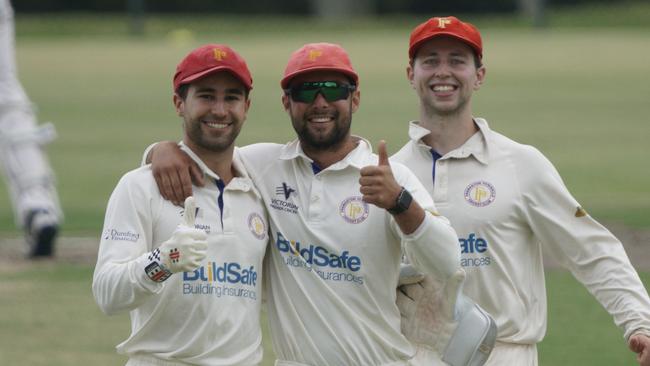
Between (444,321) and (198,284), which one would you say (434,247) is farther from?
(198,284)

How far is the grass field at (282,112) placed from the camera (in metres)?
9.68

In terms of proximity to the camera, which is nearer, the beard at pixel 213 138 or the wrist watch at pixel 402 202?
the wrist watch at pixel 402 202

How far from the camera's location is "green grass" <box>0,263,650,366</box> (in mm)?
8711

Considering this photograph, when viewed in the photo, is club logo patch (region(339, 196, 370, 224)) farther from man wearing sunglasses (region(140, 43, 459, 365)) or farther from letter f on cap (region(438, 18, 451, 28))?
letter f on cap (region(438, 18, 451, 28))

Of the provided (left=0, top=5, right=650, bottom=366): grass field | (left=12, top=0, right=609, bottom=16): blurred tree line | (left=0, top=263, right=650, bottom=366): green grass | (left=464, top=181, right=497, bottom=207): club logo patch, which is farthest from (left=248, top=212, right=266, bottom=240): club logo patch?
(left=12, top=0, right=609, bottom=16): blurred tree line

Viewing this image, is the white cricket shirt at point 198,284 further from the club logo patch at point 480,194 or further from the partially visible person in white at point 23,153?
the partially visible person in white at point 23,153

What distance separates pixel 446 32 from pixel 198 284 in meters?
1.44

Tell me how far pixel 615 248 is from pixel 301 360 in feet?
4.57

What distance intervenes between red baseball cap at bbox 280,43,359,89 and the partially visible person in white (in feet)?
20.9

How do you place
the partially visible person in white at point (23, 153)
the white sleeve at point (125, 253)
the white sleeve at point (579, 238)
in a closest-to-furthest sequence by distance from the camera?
1. the white sleeve at point (125, 253)
2. the white sleeve at point (579, 238)
3. the partially visible person in white at point (23, 153)

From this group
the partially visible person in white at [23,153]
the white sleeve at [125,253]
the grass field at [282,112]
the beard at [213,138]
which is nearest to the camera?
the white sleeve at [125,253]

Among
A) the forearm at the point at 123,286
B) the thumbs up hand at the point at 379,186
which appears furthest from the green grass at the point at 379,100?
the thumbs up hand at the point at 379,186

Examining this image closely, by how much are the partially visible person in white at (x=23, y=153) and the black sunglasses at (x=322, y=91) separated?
643 centimetres

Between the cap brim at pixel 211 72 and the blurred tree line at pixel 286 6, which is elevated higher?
the cap brim at pixel 211 72
